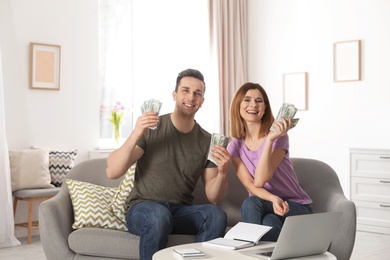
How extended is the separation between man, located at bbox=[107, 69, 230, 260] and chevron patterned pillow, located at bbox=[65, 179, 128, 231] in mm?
176

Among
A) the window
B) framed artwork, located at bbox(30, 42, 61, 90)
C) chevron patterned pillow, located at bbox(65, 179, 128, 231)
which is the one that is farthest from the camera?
the window

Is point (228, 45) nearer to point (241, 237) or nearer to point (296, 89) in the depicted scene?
point (296, 89)

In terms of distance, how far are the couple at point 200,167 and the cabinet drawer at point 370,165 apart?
8.81 ft

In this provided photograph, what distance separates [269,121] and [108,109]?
3405 mm

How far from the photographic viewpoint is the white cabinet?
5.78 meters

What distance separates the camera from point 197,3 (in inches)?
279

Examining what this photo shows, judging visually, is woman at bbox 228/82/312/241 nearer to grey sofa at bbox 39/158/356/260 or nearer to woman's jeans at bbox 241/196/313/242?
woman's jeans at bbox 241/196/313/242

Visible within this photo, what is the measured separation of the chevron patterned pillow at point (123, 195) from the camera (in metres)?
3.37

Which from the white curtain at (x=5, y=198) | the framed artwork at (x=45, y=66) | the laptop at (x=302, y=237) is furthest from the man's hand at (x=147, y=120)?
the framed artwork at (x=45, y=66)

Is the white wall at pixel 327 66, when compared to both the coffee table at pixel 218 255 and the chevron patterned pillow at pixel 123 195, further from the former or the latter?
the coffee table at pixel 218 255

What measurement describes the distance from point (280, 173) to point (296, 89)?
3722 millimetres

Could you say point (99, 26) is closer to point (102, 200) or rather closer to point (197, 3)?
point (197, 3)

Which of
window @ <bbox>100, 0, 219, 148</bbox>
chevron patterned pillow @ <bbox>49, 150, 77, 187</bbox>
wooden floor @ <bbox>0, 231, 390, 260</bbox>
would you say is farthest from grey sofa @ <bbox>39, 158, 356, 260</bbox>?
window @ <bbox>100, 0, 219, 148</bbox>

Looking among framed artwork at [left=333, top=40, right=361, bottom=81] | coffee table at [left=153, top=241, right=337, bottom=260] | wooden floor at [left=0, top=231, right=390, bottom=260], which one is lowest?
wooden floor at [left=0, top=231, right=390, bottom=260]
